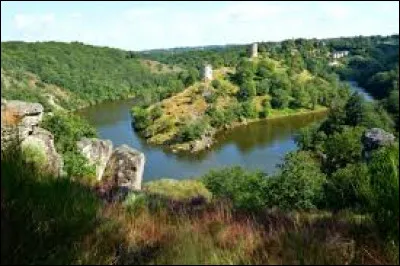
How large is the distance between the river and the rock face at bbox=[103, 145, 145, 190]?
4094 cm

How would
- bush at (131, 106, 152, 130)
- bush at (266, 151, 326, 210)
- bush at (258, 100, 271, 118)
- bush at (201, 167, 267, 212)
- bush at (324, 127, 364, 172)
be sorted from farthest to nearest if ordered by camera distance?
bush at (258, 100, 271, 118)
bush at (131, 106, 152, 130)
bush at (324, 127, 364, 172)
bush at (201, 167, 267, 212)
bush at (266, 151, 326, 210)

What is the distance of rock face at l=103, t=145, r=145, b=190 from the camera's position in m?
23.2

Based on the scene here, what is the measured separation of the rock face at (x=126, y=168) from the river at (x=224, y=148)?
134 feet

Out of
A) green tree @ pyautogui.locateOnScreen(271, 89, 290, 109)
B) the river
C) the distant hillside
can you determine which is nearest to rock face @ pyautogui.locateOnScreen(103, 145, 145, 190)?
the river

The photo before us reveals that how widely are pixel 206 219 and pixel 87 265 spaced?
2156 mm

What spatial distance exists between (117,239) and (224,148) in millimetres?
84288

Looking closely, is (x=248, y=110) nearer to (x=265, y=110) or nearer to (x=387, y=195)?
(x=265, y=110)

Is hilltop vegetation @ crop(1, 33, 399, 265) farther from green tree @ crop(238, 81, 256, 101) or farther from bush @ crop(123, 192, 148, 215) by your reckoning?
green tree @ crop(238, 81, 256, 101)

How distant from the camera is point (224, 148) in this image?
294ft

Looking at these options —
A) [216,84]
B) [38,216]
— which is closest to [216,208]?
[38,216]

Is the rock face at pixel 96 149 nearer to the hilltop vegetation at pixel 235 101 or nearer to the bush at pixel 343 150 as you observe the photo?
the bush at pixel 343 150

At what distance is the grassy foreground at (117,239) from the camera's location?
434 cm

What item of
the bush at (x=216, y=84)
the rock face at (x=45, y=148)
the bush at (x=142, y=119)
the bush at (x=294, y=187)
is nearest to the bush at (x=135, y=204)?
the rock face at (x=45, y=148)

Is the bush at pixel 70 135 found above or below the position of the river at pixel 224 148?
above
